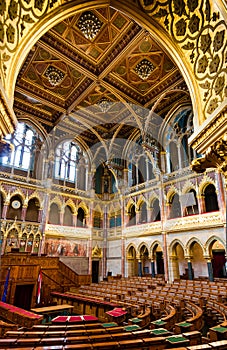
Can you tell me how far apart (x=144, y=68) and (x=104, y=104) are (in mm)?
4295

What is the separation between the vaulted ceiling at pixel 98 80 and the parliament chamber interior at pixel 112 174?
0.08 m

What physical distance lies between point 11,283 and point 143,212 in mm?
11116

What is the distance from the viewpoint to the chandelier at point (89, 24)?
10.8 metres

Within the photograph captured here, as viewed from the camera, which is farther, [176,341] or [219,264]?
[219,264]

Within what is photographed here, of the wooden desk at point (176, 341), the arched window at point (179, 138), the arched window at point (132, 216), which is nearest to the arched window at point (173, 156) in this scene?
the arched window at point (179, 138)

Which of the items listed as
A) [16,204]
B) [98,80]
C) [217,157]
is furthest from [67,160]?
[217,157]

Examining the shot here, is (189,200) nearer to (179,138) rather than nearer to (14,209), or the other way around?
(179,138)

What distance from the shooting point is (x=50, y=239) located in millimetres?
17047

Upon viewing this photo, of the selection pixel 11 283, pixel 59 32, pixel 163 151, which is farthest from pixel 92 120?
pixel 11 283

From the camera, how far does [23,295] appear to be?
12.4 metres

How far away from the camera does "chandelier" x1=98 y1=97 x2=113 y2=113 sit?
655 inches

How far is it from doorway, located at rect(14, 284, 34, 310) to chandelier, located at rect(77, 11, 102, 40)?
13.5 metres

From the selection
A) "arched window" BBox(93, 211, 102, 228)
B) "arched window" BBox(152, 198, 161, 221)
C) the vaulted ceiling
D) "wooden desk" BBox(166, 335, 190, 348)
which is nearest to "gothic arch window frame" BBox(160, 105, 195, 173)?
the vaulted ceiling

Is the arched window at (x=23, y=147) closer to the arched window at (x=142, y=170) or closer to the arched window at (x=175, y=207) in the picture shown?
the arched window at (x=142, y=170)
